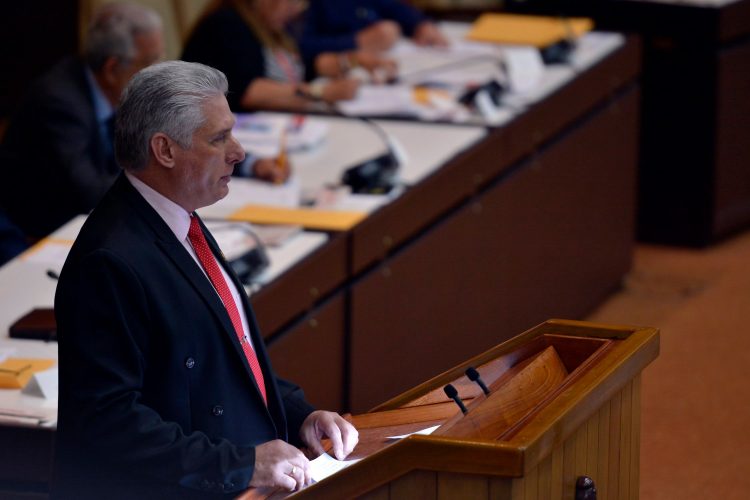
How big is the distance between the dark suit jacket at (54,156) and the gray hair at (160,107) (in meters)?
1.88

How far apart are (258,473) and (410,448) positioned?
273 millimetres

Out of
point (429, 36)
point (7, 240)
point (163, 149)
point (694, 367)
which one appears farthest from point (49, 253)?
point (429, 36)

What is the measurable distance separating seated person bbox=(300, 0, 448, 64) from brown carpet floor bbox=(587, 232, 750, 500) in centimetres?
129

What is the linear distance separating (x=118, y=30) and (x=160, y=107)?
197 centimetres

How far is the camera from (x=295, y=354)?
324 cm

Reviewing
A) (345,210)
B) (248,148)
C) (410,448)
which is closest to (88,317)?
(410,448)

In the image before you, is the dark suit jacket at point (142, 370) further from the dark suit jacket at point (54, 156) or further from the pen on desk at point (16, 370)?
the dark suit jacket at point (54, 156)

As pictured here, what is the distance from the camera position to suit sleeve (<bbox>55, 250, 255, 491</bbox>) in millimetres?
1750

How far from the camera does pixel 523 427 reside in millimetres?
1696

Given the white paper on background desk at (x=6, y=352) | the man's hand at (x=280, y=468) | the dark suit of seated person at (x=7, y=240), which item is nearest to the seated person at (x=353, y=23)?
the dark suit of seated person at (x=7, y=240)

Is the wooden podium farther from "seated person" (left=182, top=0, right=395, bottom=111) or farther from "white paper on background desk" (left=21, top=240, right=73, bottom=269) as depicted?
"seated person" (left=182, top=0, right=395, bottom=111)

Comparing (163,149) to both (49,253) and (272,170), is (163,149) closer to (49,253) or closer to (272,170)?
(49,253)

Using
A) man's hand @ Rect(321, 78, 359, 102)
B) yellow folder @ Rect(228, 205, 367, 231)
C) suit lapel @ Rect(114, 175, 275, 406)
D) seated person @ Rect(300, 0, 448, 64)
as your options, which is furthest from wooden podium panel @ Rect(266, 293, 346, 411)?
seated person @ Rect(300, 0, 448, 64)

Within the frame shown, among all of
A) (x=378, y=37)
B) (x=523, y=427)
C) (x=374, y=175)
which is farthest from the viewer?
(x=378, y=37)
